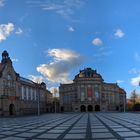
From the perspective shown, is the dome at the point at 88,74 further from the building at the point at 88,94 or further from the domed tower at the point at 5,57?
the domed tower at the point at 5,57

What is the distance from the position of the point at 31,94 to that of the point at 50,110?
26.9 metres

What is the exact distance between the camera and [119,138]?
19.1 m

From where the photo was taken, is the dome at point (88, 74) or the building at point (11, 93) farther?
the dome at point (88, 74)

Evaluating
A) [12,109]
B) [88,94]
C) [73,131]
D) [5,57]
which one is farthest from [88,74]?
[73,131]

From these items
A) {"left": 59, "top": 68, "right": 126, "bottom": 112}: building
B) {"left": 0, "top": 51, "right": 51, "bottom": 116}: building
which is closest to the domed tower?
{"left": 0, "top": 51, "right": 51, "bottom": 116}: building

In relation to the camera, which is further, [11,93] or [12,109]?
[12,109]

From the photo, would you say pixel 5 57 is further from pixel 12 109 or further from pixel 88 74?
pixel 88 74

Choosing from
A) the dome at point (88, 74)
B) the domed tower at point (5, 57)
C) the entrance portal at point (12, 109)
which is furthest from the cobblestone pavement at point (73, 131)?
the dome at point (88, 74)

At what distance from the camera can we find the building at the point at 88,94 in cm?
15962

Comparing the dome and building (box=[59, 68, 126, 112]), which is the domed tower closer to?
building (box=[59, 68, 126, 112])

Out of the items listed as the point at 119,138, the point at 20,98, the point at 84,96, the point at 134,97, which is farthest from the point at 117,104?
the point at 119,138

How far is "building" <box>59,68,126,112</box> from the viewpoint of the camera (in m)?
160

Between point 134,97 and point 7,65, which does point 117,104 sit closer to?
point 134,97

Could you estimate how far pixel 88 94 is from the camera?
16200 centimetres
